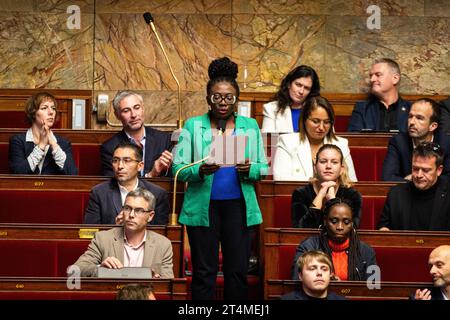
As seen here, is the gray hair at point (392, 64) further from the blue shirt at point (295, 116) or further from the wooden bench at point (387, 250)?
the wooden bench at point (387, 250)

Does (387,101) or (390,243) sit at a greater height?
(387,101)

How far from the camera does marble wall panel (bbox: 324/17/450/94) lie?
7.44 metres

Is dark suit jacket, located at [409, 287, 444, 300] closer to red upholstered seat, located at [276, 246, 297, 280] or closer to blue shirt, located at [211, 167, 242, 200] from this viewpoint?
red upholstered seat, located at [276, 246, 297, 280]

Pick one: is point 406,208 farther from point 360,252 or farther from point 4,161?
point 4,161

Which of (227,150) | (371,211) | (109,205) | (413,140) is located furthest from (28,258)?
(413,140)

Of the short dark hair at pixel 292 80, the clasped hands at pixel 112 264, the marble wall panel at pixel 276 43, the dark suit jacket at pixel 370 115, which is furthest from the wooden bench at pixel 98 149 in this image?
the clasped hands at pixel 112 264

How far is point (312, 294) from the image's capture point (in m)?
4.95

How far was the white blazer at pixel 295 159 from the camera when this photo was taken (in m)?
5.93

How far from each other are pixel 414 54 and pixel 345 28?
38cm

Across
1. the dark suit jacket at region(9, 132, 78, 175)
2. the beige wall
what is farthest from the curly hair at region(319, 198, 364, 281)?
the beige wall

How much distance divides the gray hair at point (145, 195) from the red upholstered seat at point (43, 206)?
1.97ft

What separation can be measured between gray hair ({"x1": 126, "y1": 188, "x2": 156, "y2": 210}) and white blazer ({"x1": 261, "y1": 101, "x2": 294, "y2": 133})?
1.32 meters
